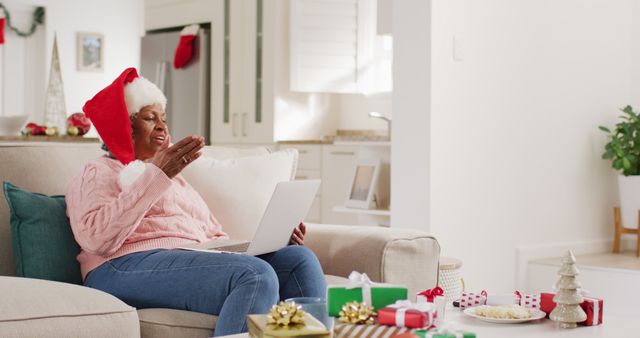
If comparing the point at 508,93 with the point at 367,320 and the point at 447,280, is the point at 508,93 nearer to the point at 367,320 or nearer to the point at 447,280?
the point at 447,280

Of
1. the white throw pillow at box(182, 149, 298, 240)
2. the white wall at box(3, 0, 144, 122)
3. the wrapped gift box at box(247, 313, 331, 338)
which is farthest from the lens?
the white wall at box(3, 0, 144, 122)

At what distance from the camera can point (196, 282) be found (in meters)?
2.18

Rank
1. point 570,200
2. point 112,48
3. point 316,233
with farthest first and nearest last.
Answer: point 112,48 < point 570,200 < point 316,233

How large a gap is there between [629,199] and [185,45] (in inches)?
135

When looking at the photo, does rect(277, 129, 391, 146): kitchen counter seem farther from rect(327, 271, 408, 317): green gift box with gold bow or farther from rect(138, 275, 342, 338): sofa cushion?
rect(327, 271, 408, 317): green gift box with gold bow

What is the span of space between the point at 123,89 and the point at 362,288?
3.72 feet

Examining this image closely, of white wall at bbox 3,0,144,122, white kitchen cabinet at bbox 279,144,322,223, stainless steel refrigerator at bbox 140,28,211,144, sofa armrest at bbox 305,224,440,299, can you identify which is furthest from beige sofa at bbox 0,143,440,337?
white wall at bbox 3,0,144,122

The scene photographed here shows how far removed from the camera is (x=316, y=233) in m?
2.79

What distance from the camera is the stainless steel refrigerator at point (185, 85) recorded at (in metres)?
6.70

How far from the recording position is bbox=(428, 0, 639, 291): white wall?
13.0ft

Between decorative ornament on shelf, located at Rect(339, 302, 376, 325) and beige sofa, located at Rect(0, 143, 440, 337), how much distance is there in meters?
0.59

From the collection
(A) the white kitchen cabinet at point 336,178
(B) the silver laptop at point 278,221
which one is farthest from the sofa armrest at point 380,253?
(A) the white kitchen cabinet at point 336,178

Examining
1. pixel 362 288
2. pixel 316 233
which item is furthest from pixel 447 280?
pixel 362 288

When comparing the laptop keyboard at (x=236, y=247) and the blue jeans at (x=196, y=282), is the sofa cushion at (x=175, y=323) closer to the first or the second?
the blue jeans at (x=196, y=282)
